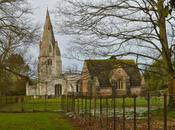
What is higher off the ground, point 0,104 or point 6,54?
point 6,54

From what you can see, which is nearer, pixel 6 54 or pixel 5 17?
pixel 5 17

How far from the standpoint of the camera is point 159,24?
101ft

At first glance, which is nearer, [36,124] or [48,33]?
[36,124]

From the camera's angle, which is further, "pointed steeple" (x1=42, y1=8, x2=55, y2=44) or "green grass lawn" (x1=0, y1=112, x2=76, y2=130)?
"pointed steeple" (x1=42, y1=8, x2=55, y2=44)

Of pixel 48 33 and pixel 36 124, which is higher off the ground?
pixel 48 33

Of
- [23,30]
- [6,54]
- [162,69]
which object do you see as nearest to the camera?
[162,69]

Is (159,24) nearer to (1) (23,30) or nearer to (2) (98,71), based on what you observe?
(2) (98,71)

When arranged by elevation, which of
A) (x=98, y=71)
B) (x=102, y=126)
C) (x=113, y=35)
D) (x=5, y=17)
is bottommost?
(x=102, y=126)

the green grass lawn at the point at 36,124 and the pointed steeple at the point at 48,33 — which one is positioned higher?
the pointed steeple at the point at 48,33

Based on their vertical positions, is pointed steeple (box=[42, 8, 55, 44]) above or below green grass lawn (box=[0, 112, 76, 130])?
above

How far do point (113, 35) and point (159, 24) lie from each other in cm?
351

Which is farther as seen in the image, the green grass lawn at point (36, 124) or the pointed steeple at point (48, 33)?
the pointed steeple at point (48, 33)

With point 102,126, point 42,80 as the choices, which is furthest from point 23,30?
point 102,126

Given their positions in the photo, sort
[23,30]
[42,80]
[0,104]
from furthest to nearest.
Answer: [0,104]
[42,80]
[23,30]
